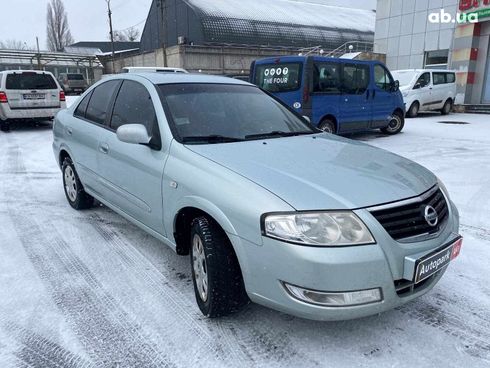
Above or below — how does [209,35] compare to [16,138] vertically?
above

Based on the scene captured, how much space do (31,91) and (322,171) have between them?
1123 centimetres

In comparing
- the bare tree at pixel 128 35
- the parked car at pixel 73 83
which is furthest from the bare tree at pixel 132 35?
the parked car at pixel 73 83

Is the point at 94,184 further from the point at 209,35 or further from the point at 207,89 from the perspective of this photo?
the point at 209,35

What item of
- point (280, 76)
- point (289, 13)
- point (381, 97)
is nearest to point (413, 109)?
point (381, 97)

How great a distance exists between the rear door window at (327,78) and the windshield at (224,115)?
5.40 meters

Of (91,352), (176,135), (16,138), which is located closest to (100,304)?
(91,352)

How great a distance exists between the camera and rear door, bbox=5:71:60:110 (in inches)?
442

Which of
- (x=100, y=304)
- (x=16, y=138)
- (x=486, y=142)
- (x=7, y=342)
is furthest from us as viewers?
→ (x=16, y=138)

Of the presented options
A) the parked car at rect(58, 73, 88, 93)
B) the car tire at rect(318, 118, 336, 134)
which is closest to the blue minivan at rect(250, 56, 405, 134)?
the car tire at rect(318, 118, 336, 134)

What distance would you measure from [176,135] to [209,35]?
3547 cm

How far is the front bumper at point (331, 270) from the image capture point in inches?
83.1

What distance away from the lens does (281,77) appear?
9219mm

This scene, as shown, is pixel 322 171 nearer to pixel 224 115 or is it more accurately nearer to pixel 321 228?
pixel 321 228

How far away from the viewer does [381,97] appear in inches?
416
